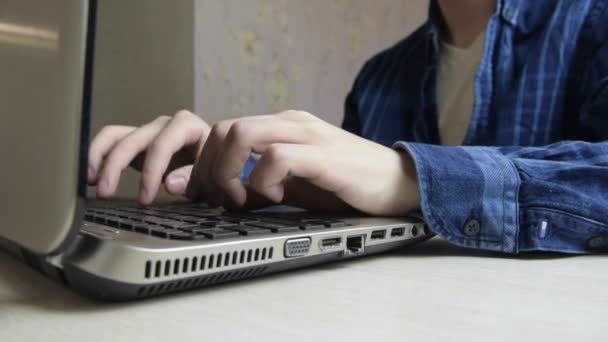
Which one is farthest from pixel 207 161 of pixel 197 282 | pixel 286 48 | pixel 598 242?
pixel 286 48

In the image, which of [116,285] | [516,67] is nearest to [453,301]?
[116,285]

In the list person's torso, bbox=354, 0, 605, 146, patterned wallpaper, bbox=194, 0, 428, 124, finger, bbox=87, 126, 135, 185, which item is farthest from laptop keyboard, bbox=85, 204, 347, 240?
patterned wallpaper, bbox=194, 0, 428, 124

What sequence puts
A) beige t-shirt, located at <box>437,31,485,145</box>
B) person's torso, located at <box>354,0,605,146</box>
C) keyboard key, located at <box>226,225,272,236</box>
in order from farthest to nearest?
beige t-shirt, located at <box>437,31,485,145</box> < person's torso, located at <box>354,0,605,146</box> < keyboard key, located at <box>226,225,272,236</box>

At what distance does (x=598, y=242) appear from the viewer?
50 centimetres

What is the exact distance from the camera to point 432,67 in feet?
3.55

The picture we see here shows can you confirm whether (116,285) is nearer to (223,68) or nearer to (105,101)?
(105,101)

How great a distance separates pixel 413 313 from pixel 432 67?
0.86m

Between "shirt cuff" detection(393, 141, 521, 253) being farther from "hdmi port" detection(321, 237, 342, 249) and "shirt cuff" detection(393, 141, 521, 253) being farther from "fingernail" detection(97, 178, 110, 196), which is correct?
"fingernail" detection(97, 178, 110, 196)

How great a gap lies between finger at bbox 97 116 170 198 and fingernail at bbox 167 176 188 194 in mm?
48

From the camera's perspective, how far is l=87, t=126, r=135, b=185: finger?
58 cm

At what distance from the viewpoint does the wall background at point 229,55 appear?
115cm

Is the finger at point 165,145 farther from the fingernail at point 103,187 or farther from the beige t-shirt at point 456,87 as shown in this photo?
the beige t-shirt at point 456,87

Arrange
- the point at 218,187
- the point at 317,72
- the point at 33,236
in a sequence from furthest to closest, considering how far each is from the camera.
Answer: the point at 317,72, the point at 218,187, the point at 33,236

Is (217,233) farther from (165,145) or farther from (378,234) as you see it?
(165,145)
